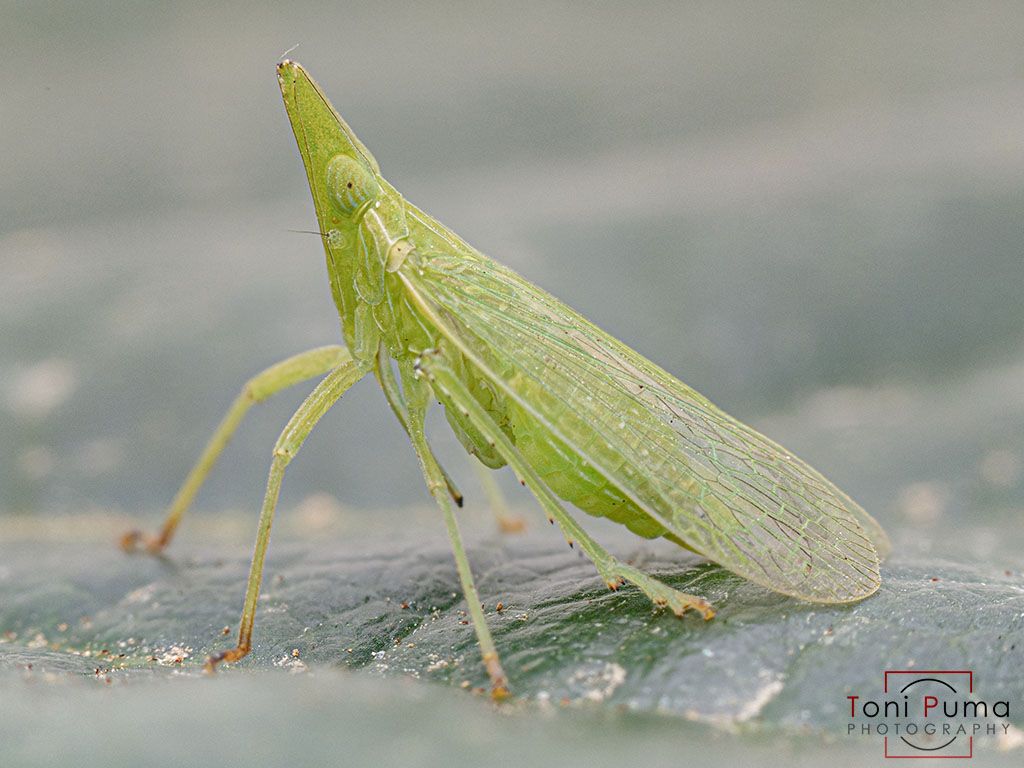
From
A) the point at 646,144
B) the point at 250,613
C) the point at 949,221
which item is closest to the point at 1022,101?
the point at 949,221

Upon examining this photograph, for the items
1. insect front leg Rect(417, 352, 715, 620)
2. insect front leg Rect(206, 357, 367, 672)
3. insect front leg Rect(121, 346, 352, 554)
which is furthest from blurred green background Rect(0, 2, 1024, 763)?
insect front leg Rect(417, 352, 715, 620)

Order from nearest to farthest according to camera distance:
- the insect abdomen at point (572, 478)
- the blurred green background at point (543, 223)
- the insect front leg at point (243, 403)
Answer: the insect abdomen at point (572, 478) < the insect front leg at point (243, 403) < the blurred green background at point (543, 223)

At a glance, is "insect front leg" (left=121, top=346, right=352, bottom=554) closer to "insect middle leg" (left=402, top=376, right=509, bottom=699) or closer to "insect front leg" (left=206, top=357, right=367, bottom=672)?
"insect front leg" (left=206, top=357, right=367, bottom=672)

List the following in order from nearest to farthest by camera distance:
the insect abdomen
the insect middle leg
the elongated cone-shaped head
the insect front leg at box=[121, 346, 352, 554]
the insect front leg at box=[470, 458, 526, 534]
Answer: the insect middle leg
the insect abdomen
the elongated cone-shaped head
the insect front leg at box=[121, 346, 352, 554]
the insect front leg at box=[470, 458, 526, 534]

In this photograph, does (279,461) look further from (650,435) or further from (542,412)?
(650,435)

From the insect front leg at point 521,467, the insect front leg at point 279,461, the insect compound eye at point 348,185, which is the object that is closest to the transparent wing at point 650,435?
the insect front leg at point 521,467

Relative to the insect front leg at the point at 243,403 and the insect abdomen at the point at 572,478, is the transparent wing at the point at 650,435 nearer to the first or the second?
the insect abdomen at the point at 572,478
